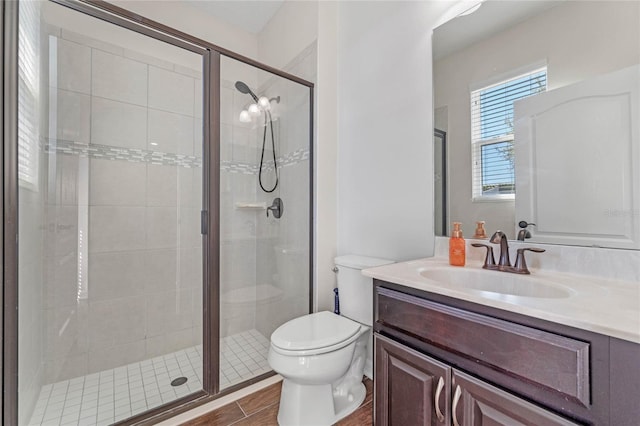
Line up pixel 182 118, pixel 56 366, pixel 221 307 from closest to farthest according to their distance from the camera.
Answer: pixel 56 366
pixel 221 307
pixel 182 118

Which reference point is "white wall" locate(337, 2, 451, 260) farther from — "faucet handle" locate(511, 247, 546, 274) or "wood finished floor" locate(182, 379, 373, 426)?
"wood finished floor" locate(182, 379, 373, 426)

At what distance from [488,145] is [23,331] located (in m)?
2.20

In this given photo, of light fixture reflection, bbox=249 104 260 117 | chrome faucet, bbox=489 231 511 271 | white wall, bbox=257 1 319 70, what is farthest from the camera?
light fixture reflection, bbox=249 104 260 117

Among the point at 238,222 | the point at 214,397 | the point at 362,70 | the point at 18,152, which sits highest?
the point at 362,70

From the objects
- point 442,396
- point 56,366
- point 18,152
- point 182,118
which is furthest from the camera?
point 182,118

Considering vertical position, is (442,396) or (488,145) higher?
(488,145)

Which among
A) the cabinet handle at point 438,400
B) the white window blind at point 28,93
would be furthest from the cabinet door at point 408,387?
the white window blind at point 28,93

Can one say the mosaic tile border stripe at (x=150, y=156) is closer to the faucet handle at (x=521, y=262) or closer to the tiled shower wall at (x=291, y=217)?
the tiled shower wall at (x=291, y=217)

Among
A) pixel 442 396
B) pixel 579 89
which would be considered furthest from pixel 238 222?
pixel 579 89

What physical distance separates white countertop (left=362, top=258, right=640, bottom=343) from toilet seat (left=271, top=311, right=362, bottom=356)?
47 cm

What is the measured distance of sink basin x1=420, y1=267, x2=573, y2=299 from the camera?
920mm

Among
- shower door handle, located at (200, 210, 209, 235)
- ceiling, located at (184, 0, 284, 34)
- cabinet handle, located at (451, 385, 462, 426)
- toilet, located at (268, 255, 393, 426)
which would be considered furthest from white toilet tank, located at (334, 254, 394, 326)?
ceiling, located at (184, 0, 284, 34)

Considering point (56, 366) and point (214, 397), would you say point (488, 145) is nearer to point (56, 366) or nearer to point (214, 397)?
point (214, 397)

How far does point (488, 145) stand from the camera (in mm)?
1282
